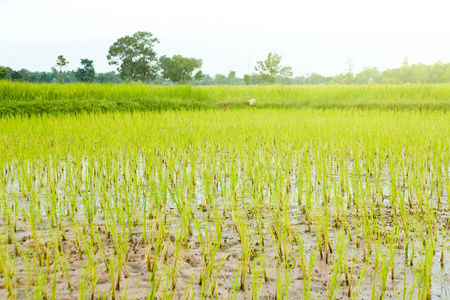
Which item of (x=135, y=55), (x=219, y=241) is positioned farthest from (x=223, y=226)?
(x=135, y=55)

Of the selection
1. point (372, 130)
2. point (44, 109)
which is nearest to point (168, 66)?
point (44, 109)

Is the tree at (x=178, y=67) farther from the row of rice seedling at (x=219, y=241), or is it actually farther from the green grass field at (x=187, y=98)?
the row of rice seedling at (x=219, y=241)

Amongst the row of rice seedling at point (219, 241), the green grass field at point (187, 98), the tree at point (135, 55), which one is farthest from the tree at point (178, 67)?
the row of rice seedling at point (219, 241)

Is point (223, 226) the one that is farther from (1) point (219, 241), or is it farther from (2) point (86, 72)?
(2) point (86, 72)

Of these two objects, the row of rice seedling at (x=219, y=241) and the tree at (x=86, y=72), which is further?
the tree at (x=86, y=72)

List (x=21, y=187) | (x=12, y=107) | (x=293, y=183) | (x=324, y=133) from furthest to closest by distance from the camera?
1. (x=12, y=107)
2. (x=324, y=133)
3. (x=293, y=183)
4. (x=21, y=187)

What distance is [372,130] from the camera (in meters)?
6.05

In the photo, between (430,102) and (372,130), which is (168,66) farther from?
(372,130)

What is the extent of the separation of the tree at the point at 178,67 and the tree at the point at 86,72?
27.7 feet

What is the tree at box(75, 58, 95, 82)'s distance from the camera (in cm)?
4044

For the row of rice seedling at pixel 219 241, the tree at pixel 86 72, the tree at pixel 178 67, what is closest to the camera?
the row of rice seedling at pixel 219 241

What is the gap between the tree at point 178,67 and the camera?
4459cm

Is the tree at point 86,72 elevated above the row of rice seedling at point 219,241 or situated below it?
above

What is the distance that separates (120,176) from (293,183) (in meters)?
1.74
